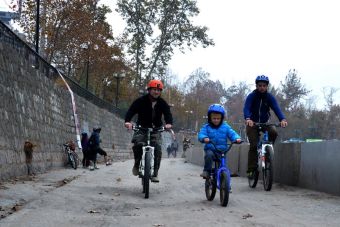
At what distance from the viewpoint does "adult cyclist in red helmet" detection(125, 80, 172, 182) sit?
9.48 m

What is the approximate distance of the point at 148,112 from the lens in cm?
962

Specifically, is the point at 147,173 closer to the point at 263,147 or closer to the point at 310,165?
the point at 263,147

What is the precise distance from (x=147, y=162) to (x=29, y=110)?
720cm

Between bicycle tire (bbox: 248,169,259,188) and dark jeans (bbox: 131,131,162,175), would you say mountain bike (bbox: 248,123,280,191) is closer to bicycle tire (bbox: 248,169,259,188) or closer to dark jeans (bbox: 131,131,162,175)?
bicycle tire (bbox: 248,169,259,188)

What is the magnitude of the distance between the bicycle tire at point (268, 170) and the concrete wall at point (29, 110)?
197 inches

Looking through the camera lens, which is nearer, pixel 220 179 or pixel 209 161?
pixel 220 179

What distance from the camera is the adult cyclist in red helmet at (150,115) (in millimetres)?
9477

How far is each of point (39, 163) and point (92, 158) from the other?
560cm

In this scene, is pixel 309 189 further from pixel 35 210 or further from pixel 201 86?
pixel 201 86

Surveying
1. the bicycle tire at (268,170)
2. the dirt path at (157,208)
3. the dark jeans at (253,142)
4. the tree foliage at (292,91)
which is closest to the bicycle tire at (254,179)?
the dark jeans at (253,142)

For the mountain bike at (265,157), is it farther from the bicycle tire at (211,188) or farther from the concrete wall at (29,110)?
the concrete wall at (29,110)

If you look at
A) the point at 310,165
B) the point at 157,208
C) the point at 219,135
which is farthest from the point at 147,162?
the point at 310,165

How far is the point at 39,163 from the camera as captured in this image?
15.0 meters

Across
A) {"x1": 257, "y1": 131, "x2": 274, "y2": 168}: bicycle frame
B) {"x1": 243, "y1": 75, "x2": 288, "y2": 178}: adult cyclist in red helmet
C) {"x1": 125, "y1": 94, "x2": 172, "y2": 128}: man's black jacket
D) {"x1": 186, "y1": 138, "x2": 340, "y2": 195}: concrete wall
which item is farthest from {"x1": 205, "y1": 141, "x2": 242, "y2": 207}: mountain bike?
{"x1": 186, "y1": 138, "x2": 340, "y2": 195}: concrete wall
